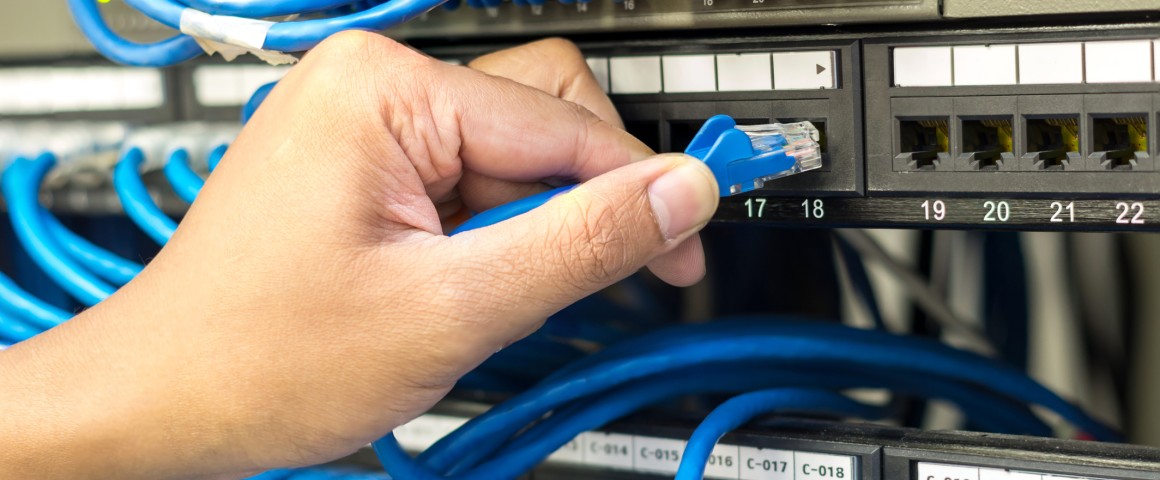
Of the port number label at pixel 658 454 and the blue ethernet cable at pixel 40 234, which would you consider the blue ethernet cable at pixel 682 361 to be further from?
the blue ethernet cable at pixel 40 234

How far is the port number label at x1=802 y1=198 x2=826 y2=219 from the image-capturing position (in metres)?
0.51

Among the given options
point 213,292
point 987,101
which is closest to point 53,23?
point 213,292

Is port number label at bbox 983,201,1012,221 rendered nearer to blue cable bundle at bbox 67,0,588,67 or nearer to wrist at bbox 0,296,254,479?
blue cable bundle at bbox 67,0,588,67

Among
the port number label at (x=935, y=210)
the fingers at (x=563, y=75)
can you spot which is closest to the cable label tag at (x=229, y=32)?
the fingers at (x=563, y=75)

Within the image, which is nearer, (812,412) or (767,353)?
(767,353)

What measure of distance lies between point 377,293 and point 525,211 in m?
0.07

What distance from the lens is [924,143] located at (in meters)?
0.51

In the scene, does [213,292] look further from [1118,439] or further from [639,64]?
[1118,439]

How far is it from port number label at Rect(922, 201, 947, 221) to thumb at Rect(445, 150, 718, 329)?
0.12m

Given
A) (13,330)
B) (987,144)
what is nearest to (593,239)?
(987,144)

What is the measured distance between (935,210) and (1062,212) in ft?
0.18

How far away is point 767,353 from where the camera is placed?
57 cm

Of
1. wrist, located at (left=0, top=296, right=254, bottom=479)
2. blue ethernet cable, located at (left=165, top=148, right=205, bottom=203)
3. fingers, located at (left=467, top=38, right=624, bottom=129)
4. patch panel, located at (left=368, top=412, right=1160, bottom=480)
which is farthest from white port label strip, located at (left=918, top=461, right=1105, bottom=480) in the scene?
blue ethernet cable, located at (left=165, top=148, right=205, bottom=203)

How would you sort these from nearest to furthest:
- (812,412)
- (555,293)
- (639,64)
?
(555,293), (639,64), (812,412)
